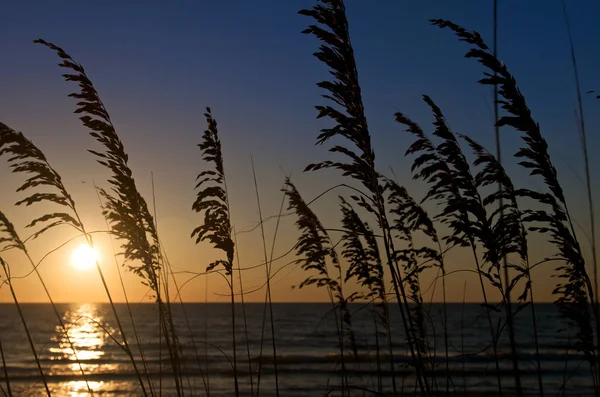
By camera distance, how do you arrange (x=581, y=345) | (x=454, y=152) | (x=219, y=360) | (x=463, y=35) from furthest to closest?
(x=219, y=360) → (x=581, y=345) → (x=454, y=152) → (x=463, y=35)

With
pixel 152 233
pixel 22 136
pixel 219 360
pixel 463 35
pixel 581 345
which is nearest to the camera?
pixel 463 35

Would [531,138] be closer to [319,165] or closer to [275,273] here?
[319,165]

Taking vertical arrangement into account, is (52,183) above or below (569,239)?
above

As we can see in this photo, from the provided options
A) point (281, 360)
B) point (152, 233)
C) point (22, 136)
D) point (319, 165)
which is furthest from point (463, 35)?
point (281, 360)

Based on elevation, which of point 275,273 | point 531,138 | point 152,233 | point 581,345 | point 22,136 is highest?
point 22,136

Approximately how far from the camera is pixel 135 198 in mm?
3607

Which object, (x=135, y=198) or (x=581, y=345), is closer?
(x=135, y=198)

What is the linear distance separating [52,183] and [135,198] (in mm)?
434

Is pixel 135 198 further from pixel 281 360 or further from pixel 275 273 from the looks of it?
pixel 281 360

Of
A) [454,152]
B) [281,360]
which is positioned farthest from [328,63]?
[281,360]

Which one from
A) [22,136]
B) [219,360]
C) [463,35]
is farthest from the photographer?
[219,360]

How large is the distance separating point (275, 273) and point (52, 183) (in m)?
1.39

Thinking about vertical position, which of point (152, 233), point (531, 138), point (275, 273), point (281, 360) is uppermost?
point (531, 138)

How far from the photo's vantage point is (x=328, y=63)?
115 inches
